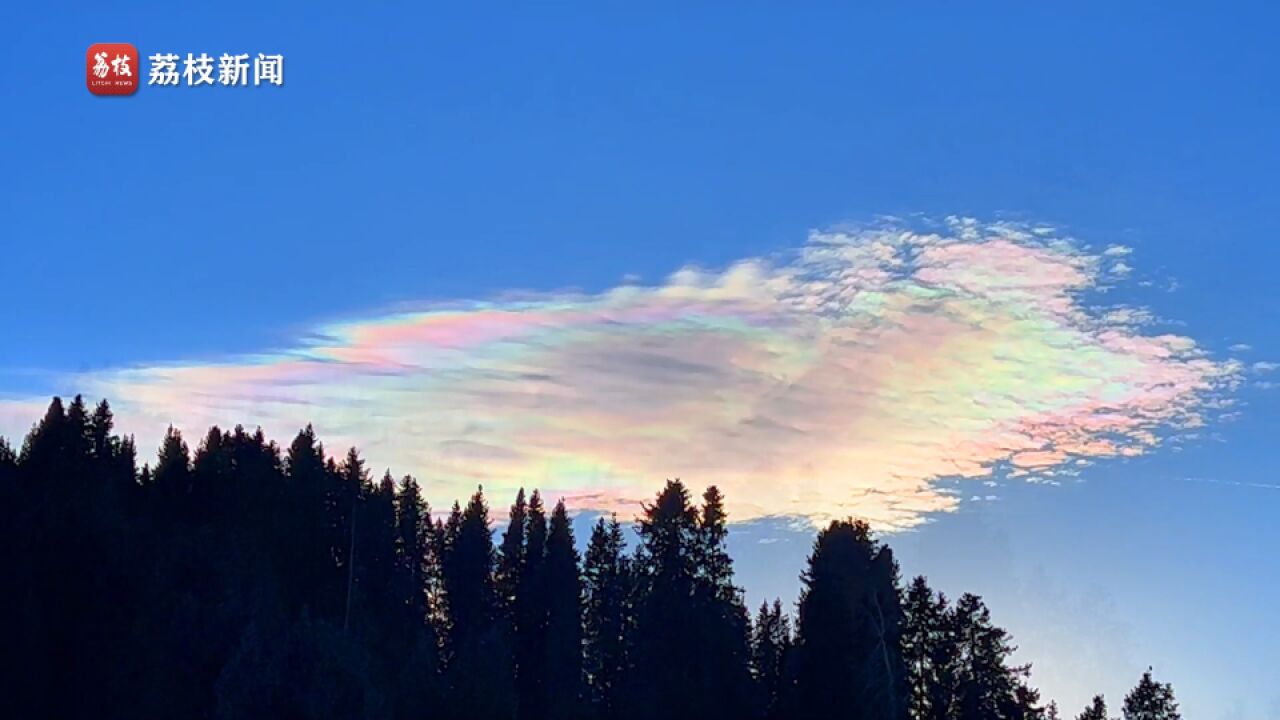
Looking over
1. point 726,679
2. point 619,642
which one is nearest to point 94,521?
point 726,679

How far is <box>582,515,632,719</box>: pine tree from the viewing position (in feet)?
358

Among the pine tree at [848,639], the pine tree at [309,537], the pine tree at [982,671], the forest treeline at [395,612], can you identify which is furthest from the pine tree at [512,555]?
the pine tree at [982,671]

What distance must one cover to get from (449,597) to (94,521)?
5039 centimetres

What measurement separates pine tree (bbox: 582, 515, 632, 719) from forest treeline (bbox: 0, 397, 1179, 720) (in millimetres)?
230

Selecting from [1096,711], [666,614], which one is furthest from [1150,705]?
[666,614]

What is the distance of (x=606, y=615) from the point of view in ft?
377

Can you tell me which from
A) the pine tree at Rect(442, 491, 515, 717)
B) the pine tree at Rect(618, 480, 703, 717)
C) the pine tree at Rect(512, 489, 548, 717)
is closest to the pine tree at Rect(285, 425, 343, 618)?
the pine tree at Rect(442, 491, 515, 717)

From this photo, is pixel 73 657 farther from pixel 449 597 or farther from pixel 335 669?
pixel 449 597

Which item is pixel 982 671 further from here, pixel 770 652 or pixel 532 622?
pixel 532 622

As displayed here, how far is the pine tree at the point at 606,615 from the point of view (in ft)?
358

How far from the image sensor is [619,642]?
111 m

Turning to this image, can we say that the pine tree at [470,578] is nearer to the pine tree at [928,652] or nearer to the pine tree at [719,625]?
the pine tree at [719,625]

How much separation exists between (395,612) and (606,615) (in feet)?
64.0

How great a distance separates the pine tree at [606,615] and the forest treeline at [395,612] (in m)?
0.23
